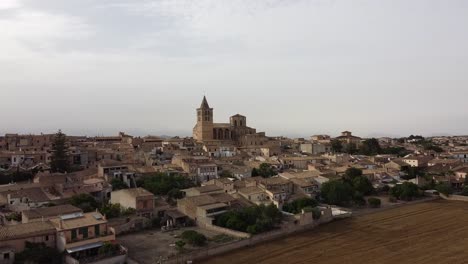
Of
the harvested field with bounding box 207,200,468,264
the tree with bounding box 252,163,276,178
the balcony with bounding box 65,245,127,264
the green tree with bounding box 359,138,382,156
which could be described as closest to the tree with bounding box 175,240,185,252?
the harvested field with bounding box 207,200,468,264

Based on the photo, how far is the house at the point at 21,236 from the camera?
20031mm

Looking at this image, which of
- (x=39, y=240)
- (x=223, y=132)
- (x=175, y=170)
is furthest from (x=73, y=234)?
(x=223, y=132)

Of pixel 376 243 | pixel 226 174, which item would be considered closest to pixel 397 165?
pixel 226 174

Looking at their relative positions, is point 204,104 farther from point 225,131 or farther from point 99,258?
point 99,258

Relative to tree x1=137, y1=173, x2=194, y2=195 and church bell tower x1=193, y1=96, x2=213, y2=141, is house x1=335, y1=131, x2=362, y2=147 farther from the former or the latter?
tree x1=137, y1=173, x2=194, y2=195

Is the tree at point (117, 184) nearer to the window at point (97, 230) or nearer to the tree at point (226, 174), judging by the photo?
the tree at point (226, 174)

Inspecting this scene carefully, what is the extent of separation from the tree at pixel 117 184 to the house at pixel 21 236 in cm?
1261

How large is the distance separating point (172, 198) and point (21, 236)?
14.3 meters

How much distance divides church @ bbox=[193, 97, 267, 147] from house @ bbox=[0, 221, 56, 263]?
5335cm

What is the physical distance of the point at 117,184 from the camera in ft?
116

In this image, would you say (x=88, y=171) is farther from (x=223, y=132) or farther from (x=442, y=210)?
(x=223, y=132)

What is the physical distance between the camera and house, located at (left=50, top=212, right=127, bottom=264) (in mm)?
21125

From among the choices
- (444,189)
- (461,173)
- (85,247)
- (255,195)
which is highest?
(255,195)

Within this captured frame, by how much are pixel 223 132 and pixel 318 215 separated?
50952 mm
